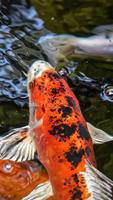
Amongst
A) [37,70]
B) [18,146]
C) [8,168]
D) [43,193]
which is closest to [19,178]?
[8,168]

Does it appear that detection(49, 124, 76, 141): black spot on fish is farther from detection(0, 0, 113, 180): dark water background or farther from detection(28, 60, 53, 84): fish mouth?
detection(0, 0, 113, 180): dark water background

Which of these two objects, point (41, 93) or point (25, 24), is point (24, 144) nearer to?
point (41, 93)

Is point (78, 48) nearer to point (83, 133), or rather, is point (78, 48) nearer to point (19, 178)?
point (19, 178)

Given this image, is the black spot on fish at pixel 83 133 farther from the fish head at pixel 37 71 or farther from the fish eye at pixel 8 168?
the fish eye at pixel 8 168

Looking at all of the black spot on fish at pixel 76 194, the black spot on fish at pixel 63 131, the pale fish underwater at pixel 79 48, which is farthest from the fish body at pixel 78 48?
the black spot on fish at pixel 76 194

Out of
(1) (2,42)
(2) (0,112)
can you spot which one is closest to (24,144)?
(2) (0,112)

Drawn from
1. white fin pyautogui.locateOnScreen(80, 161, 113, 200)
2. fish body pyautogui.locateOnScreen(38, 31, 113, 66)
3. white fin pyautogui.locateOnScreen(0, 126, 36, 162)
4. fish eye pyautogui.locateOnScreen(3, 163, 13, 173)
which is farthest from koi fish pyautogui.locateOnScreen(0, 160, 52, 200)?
fish body pyautogui.locateOnScreen(38, 31, 113, 66)

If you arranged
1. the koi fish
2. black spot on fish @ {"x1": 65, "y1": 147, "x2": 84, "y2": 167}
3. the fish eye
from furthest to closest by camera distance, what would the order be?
the fish eye → the koi fish → black spot on fish @ {"x1": 65, "y1": 147, "x2": 84, "y2": 167}

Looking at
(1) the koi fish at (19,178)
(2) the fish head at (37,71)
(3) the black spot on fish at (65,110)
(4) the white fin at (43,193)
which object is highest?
(2) the fish head at (37,71)
